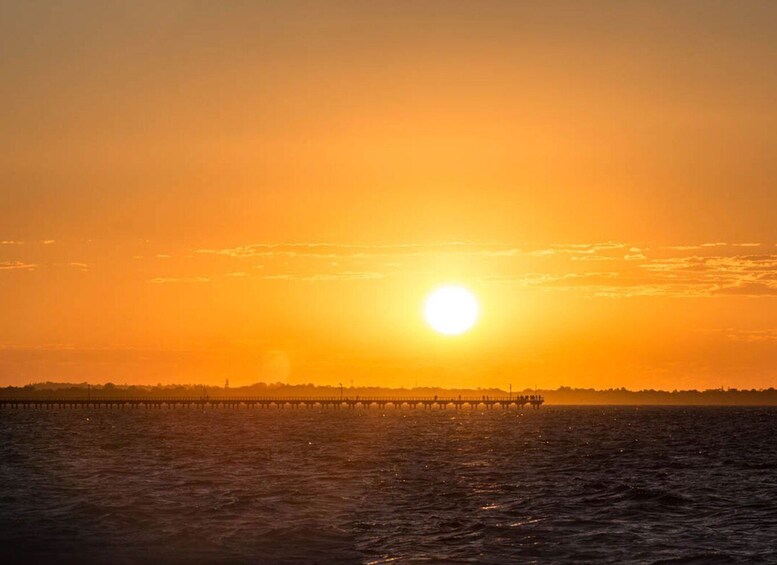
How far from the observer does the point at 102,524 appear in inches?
1585

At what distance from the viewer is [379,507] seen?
4881 cm

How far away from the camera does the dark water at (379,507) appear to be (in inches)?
1414

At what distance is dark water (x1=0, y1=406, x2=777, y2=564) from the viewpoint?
1414 inches

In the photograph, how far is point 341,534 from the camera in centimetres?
3950

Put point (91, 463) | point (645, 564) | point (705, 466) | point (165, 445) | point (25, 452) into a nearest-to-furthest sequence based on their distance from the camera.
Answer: point (645, 564)
point (91, 463)
point (705, 466)
point (25, 452)
point (165, 445)

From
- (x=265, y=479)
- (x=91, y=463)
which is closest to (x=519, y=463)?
(x=265, y=479)

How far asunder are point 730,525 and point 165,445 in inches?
2639

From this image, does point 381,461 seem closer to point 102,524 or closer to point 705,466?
point 705,466

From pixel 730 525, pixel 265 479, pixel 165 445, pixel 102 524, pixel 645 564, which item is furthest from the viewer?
pixel 165 445

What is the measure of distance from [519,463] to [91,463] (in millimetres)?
32998

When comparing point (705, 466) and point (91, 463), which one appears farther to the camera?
point (705, 466)

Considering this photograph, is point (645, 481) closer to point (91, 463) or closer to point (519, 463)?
point (519, 463)

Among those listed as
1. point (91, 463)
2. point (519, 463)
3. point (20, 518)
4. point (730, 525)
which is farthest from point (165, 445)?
point (730, 525)

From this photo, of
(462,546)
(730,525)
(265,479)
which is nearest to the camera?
(462,546)
